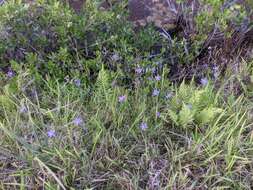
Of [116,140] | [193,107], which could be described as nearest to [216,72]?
[193,107]

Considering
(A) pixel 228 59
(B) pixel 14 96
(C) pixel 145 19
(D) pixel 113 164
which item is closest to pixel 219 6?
(A) pixel 228 59

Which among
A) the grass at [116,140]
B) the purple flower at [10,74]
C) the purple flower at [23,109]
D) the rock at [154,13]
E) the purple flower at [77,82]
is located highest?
the rock at [154,13]

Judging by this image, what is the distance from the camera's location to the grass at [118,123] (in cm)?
212

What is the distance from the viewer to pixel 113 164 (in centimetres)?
217

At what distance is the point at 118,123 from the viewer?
231 cm

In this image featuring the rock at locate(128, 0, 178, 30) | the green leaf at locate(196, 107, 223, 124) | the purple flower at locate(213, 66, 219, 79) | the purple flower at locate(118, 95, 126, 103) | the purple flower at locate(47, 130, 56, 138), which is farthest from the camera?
the rock at locate(128, 0, 178, 30)

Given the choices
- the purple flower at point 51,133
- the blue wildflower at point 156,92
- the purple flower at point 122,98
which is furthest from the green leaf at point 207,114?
the purple flower at point 51,133

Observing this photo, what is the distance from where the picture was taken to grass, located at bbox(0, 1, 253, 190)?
6.95 ft

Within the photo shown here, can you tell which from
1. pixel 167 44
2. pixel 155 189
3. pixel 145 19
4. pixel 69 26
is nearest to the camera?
pixel 155 189

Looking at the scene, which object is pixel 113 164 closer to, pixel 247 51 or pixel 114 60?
pixel 114 60

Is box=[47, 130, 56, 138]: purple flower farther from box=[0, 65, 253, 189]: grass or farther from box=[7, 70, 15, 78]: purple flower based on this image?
box=[7, 70, 15, 78]: purple flower

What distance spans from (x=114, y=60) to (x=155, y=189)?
0.89m

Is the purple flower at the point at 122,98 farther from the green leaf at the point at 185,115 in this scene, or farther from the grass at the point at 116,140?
the green leaf at the point at 185,115

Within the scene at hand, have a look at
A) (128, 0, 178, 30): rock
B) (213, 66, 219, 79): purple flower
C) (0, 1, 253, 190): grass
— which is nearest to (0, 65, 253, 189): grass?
(0, 1, 253, 190): grass
